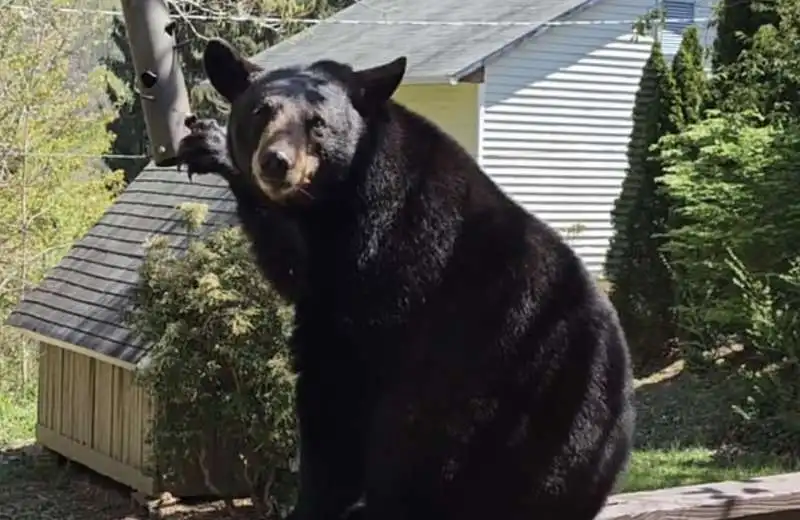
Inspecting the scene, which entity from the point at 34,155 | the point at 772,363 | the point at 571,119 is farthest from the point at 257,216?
A: the point at 571,119

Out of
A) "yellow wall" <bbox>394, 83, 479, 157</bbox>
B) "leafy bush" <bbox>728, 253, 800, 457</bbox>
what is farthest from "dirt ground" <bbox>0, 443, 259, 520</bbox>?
"yellow wall" <bbox>394, 83, 479, 157</bbox>

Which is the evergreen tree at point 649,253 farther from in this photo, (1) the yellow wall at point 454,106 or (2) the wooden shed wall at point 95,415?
(2) the wooden shed wall at point 95,415

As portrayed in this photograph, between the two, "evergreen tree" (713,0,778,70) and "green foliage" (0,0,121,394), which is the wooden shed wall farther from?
"evergreen tree" (713,0,778,70)

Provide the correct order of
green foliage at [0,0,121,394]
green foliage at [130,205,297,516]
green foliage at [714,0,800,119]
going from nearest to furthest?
green foliage at [130,205,297,516] → green foliage at [714,0,800,119] → green foliage at [0,0,121,394]

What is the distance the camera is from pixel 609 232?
42.9 feet

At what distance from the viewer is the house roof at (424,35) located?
38.4 ft

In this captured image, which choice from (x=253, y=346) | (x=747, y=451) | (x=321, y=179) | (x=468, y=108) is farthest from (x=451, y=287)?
(x=468, y=108)

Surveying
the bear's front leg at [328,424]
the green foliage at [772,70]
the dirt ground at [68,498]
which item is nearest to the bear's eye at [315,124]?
the bear's front leg at [328,424]

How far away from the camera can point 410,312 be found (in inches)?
71.0

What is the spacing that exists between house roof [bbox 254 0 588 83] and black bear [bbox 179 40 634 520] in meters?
9.22

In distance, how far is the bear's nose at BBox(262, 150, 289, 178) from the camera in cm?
166

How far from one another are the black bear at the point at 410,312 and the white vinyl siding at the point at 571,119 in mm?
10187

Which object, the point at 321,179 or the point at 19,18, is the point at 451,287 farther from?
the point at 19,18

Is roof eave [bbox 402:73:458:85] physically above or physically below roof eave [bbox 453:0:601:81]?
below
